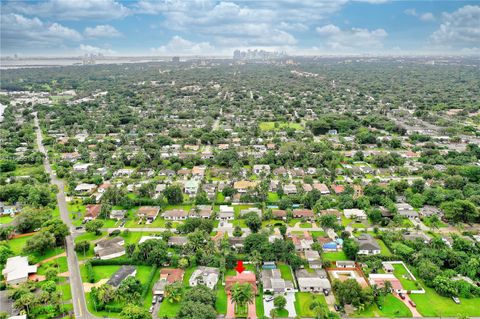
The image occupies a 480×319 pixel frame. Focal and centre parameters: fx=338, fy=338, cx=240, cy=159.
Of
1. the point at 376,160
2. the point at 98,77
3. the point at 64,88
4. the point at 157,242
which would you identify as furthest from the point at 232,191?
the point at 98,77

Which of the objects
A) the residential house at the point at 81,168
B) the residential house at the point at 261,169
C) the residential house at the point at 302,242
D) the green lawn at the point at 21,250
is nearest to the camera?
the green lawn at the point at 21,250

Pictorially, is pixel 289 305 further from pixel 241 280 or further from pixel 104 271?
pixel 104 271

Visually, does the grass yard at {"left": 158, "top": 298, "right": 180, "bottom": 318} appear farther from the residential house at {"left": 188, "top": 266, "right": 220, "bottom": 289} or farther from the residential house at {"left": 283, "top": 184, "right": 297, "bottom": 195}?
the residential house at {"left": 283, "top": 184, "right": 297, "bottom": 195}

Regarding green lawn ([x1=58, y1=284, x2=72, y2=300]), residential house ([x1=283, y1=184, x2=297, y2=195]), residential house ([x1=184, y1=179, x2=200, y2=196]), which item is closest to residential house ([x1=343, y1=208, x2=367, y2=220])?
residential house ([x1=283, y1=184, x2=297, y2=195])

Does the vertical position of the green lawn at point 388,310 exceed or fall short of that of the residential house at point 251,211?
it falls short

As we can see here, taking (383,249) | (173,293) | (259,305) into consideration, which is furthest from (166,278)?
(383,249)

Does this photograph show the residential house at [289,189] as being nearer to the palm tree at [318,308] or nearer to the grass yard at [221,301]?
the grass yard at [221,301]

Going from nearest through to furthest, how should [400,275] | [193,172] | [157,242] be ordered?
[400,275], [157,242], [193,172]

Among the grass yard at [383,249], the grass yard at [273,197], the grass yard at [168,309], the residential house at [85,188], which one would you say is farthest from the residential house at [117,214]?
the grass yard at [383,249]

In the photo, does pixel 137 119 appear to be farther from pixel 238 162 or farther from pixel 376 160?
pixel 376 160
